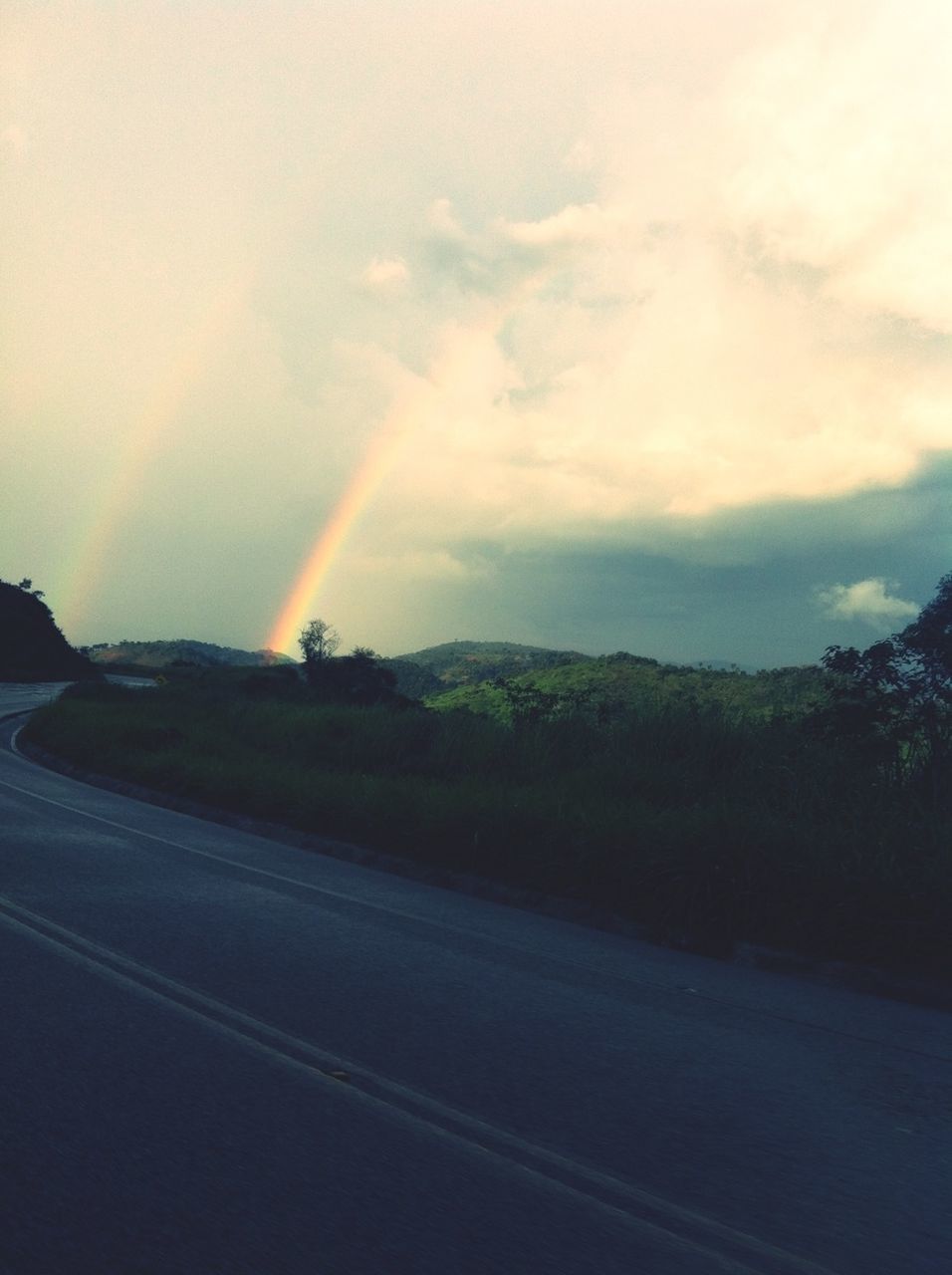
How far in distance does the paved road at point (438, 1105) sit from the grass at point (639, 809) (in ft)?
2.75

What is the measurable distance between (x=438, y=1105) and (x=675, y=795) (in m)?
8.64

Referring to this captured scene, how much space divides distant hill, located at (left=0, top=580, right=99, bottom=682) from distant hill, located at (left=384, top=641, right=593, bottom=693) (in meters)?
27.7

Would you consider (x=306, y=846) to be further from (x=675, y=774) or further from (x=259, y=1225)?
(x=259, y=1225)

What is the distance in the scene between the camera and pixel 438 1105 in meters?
4.66

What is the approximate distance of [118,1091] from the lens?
456 centimetres

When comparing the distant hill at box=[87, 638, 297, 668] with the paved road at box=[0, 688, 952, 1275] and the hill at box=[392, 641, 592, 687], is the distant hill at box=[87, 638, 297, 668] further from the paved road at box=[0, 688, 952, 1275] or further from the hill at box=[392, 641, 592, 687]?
the paved road at box=[0, 688, 952, 1275]

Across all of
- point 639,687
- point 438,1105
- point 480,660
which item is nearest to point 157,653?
point 480,660

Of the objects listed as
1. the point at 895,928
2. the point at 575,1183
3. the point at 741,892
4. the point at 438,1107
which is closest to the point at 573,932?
the point at 741,892

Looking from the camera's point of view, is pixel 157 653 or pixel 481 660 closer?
pixel 481 660

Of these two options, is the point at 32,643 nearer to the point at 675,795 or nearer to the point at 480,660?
the point at 480,660

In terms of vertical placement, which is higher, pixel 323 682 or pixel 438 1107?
pixel 323 682

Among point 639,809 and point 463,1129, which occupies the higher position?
point 639,809

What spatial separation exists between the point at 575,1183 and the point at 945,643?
33.2 feet

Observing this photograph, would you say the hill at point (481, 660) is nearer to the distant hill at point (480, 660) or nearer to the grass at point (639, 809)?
the distant hill at point (480, 660)
